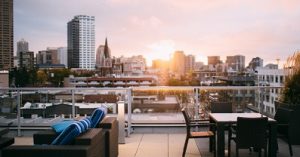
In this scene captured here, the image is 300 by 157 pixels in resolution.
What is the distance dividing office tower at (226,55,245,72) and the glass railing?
113ft

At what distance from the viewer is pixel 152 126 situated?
7.19 meters

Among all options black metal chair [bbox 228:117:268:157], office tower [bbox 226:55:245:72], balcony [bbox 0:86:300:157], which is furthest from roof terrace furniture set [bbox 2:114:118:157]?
office tower [bbox 226:55:245:72]

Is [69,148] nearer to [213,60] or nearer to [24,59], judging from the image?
[24,59]

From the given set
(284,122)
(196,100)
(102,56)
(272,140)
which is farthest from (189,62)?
(272,140)

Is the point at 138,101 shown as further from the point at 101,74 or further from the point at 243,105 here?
the point at 101,74

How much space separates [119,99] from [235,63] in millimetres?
38664

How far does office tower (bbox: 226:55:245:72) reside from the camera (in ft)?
135

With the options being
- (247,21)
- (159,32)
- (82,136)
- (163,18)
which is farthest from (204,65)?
(82,136)

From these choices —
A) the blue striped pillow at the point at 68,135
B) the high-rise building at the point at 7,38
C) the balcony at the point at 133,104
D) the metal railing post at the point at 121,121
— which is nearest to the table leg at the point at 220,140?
the balcony at the point at 133,104

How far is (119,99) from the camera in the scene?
6.82 meters

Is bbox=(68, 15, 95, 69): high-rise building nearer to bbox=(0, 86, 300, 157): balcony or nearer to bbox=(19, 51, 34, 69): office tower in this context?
bbox=(19, 51, 34, 69): office tower

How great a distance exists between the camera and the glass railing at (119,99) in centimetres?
693

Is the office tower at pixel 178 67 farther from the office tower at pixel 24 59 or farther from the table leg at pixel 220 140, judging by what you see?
the table leg at pixel 220 140

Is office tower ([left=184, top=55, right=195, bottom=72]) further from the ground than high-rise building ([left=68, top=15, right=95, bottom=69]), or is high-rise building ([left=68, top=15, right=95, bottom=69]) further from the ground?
high-rise building ([left=68, top=15, right=95, bottom=69])
